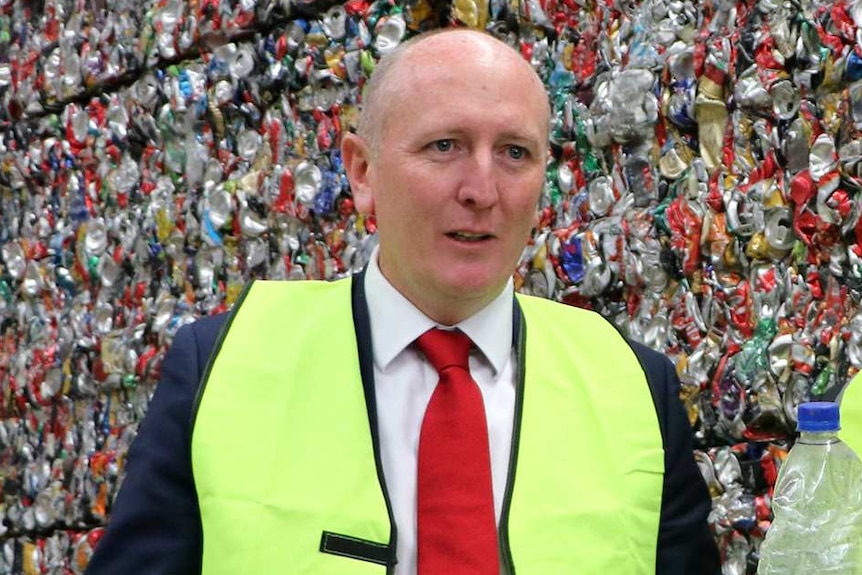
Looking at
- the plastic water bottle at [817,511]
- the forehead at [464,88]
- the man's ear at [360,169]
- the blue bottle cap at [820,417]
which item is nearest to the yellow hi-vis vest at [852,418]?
the plastic water bottle at [817,511]

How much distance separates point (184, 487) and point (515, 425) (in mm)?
427

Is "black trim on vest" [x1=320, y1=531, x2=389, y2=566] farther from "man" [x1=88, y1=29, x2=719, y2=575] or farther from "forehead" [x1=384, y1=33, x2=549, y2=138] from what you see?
"forehead" [x1=384, y1=33, x2=549, y2=138]

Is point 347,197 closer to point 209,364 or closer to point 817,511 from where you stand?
point 209,364

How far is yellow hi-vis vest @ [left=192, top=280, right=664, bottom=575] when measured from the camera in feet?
6.60

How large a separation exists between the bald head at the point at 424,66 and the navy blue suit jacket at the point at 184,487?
0.25 metres

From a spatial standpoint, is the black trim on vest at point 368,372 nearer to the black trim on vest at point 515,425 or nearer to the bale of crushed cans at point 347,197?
the black trim on vest at point 515,425

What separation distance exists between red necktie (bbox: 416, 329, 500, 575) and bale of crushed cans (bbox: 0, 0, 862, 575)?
514 millimetres

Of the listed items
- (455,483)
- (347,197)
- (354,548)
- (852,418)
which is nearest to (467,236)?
(455,483)

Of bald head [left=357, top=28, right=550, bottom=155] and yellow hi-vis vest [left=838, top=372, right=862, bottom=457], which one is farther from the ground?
bald head [left=357, top=28, right=550, bottom=155]

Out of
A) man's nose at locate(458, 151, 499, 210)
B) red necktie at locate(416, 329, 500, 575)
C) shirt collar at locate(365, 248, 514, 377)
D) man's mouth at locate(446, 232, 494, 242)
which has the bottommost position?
red necktie at locate(416, 329, 500, 575)

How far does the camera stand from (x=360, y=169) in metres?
2.24

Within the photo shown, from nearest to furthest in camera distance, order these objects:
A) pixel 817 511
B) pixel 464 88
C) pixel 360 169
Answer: pixel 817 511 < pixel 464 88 < pixel 360 169

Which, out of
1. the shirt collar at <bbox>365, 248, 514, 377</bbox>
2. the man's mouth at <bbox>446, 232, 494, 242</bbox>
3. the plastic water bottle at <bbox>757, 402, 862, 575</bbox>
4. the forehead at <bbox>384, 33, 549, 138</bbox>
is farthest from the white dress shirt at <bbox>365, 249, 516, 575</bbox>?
the plastic water bottle at <bbox>757, 402, 862, 575</bbox>

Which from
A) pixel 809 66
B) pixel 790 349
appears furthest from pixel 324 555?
pixel 809 66
